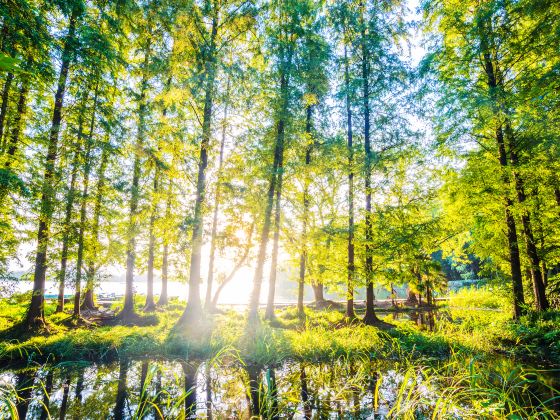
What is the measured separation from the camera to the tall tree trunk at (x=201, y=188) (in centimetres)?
1037

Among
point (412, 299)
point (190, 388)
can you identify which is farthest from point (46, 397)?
point (412, 299)

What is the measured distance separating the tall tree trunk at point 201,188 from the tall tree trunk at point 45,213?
4.54 m

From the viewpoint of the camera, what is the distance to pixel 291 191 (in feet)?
44.1

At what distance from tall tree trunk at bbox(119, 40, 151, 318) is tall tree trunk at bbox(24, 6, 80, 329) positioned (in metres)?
2.67

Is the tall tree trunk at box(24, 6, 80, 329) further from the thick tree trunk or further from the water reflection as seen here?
the thick tree trunk

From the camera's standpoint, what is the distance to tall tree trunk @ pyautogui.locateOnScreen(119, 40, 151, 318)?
11914 millimetres

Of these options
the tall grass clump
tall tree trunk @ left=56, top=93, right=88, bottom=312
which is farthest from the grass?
the tall grass clump

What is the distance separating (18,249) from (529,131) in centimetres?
1815

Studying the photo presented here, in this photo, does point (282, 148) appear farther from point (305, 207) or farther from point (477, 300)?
point (477, 300)

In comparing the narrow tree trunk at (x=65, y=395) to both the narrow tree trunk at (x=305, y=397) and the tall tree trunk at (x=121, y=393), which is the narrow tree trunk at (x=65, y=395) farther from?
the narrow tree trunk at (x=305, y=397)

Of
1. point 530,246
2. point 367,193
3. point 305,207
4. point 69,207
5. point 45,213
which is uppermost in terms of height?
point 367,193

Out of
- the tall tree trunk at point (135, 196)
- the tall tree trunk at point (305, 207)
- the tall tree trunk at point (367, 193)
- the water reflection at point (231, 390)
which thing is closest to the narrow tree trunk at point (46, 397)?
the water reflection at point (231, 390)

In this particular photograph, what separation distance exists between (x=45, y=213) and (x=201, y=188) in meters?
5.29

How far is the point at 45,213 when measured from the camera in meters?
9.87
